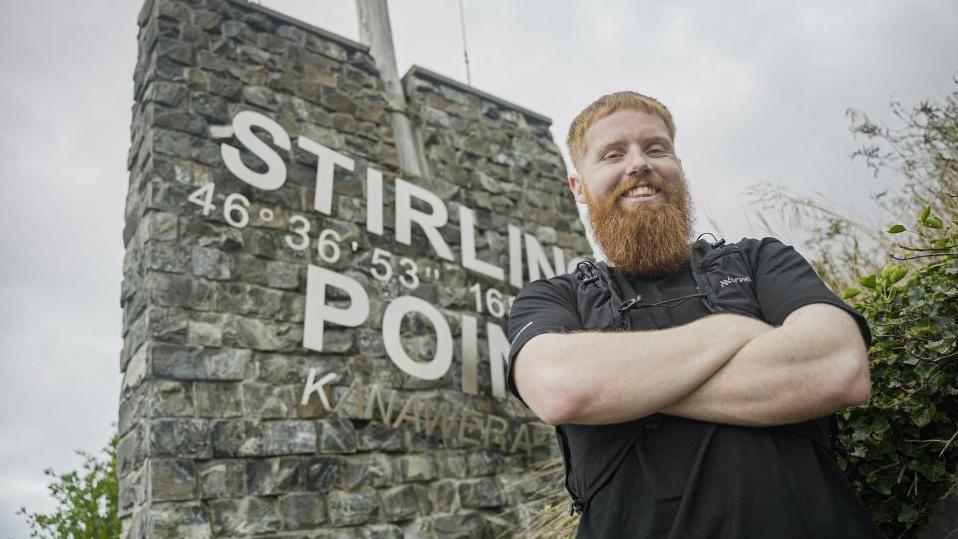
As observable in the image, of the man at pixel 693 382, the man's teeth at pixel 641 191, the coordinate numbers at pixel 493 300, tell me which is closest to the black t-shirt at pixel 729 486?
the man at pixel 693 382

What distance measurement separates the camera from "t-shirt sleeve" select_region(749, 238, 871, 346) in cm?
131

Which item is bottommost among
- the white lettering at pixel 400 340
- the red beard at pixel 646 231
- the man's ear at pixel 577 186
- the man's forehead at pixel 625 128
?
the red beard at pixel 646 231

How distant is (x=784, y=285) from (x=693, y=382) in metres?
0.33

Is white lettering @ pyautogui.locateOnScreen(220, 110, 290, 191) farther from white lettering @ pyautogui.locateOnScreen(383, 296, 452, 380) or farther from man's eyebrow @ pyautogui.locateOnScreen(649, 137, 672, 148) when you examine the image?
man's eyebrow @ pyautogui.locateOnScreen(649, 137, 672, 148)

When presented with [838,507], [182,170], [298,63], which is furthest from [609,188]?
[298,63]

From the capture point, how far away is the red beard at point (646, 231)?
1491 mm

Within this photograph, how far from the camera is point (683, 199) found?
164cm

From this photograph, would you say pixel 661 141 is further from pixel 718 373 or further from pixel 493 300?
pixel 493 300

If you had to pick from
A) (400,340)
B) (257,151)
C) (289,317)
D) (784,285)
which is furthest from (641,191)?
(257,151)

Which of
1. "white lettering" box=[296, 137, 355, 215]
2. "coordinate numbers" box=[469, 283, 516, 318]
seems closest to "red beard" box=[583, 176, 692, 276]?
"white lettering" box=[296, 137, 355, 215]

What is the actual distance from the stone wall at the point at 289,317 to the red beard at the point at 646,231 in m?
2.37

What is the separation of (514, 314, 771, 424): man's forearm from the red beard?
0.24 m

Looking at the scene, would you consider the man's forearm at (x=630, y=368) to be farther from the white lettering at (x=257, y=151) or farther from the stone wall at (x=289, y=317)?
the white lettering at (x=257, y=151)

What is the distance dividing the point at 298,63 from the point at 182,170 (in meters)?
1.18
